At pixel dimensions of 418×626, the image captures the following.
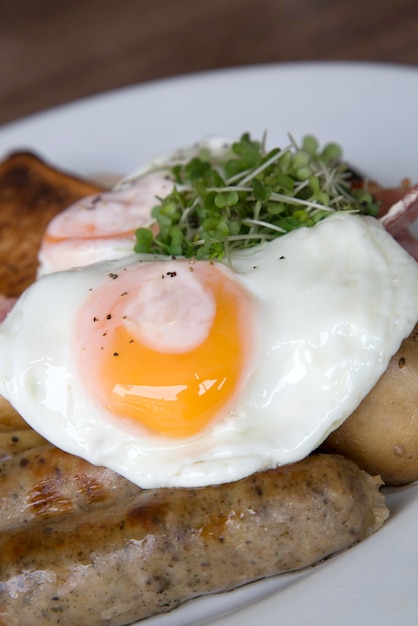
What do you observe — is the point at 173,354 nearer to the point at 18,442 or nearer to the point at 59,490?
the point at 59,490

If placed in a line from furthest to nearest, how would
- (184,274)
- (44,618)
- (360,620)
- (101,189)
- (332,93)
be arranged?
(332,93) < (101,189) < (184,274) < (44,618) < (360,620)

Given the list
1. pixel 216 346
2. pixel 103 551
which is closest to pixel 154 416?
pixel 216 346

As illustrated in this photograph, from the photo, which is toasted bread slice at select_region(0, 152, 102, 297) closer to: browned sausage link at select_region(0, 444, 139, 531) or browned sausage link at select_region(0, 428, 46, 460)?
browned sausage link at select_region(0, 428, 46, 460)

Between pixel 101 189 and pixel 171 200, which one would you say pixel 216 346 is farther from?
pixel 101 189

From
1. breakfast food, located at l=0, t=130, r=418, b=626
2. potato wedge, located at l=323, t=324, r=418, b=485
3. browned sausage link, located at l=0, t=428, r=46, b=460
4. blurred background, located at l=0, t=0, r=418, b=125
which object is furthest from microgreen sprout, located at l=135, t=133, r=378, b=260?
blurred background, located at l=0, t=0, r=418, b=125

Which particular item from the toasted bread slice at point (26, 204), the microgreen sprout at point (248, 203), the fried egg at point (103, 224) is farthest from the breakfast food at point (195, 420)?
the toasted bread slice at point (26, 204)

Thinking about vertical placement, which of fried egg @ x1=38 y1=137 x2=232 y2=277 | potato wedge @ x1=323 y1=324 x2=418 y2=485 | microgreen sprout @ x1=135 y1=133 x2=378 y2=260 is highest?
microgreen sprout @ x1=135 y1=133 x2=378 y2=260

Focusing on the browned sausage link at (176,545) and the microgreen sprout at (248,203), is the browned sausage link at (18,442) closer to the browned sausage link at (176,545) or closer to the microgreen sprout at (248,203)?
the browned sausage link at (176,545)
